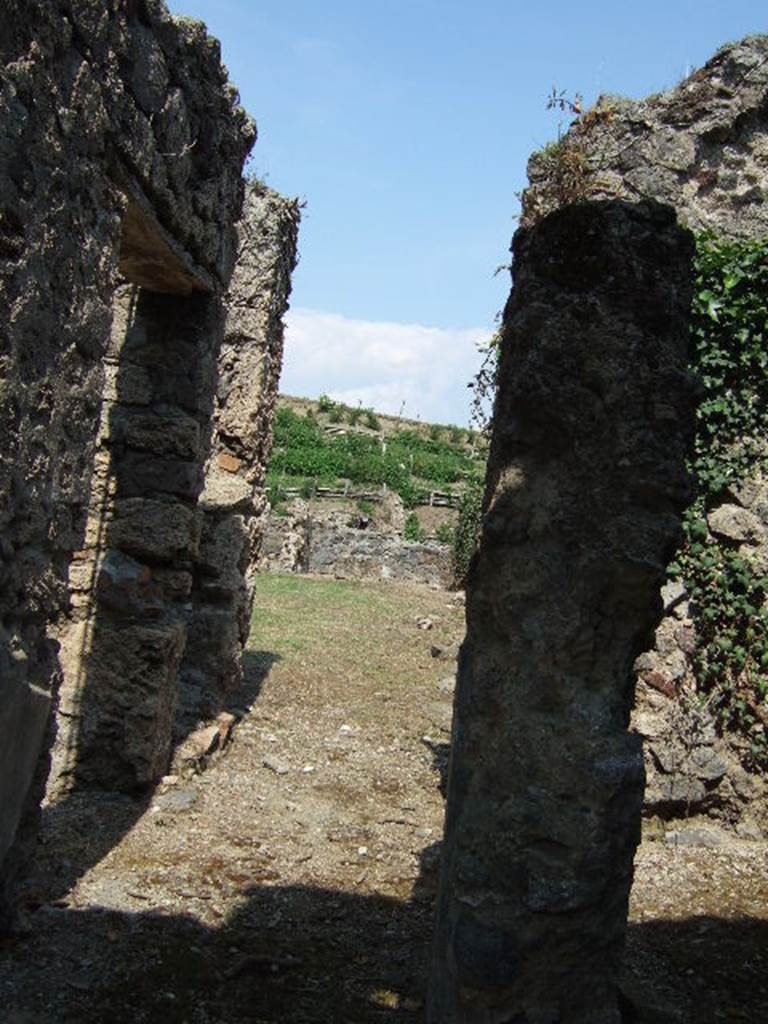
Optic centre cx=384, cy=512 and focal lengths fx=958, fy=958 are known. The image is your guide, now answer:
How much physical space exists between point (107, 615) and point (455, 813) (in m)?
2.97

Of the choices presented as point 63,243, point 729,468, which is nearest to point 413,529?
point 729,468

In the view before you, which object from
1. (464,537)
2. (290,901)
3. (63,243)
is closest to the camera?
(63,243)

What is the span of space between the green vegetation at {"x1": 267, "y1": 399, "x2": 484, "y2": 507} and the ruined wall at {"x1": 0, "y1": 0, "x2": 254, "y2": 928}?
21.5 meters

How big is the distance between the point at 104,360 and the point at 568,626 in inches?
114

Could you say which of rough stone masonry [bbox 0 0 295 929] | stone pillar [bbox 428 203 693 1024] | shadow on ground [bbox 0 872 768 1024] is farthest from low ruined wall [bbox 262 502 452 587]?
stone pillar [bbox 428 203 693 1024]

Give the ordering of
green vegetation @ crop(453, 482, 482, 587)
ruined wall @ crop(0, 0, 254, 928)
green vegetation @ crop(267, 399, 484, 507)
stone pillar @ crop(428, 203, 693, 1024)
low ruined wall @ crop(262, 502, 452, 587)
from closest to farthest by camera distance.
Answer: stone pillar @ crop(428, 203, 693, 1024) < ruined wall @ crop(0, 0, 254, 928) < green vegetation @ crop(453, 482, 482, 587) < low ruined wall @ crop(262, 502, 452, 587) < green vegetation @ crop(267, 399, 484, 507)

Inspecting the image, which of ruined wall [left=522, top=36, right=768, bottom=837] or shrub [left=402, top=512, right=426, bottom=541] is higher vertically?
ruined wall [left=522, top=36, right=768, bottom=837]

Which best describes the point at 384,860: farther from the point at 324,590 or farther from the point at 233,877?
the point at 324,590

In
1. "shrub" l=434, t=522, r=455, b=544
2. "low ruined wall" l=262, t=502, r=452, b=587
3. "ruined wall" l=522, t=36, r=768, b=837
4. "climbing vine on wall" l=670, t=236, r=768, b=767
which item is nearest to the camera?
"climbing vine on wall" l=670, t=236, r=768, b=767

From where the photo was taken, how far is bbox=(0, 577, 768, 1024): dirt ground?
131 inches

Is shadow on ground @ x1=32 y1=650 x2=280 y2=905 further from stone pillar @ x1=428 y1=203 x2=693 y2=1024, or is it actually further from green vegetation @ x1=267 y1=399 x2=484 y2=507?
green vegetation @ x1=267 y1=399 x2=484 y2=507

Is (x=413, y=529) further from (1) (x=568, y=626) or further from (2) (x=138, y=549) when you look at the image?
(1) (x=568, y=626)

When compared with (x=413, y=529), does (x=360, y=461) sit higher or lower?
higher

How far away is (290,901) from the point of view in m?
4.21
